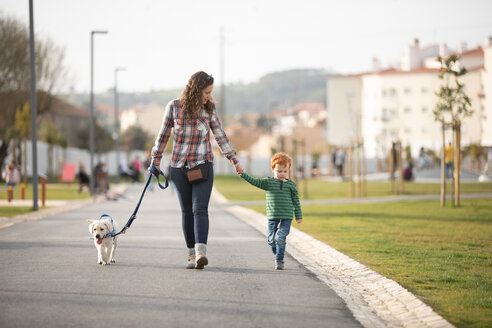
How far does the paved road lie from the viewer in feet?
20.0

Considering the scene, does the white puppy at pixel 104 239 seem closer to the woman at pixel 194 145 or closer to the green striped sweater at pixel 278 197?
the woman at pixel 194 145

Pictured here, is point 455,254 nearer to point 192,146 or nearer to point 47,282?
point 192,146

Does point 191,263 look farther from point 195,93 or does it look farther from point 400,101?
point 400,101

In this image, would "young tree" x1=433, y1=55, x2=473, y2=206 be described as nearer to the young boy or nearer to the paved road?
the paved road

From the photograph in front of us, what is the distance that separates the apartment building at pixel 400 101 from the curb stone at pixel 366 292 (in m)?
87.0

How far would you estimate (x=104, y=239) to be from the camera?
9.39 metres

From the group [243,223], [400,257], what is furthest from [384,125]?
[400,257]

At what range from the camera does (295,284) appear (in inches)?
320

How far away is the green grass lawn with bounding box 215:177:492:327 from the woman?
219 cm

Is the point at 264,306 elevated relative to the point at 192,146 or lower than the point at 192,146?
lower

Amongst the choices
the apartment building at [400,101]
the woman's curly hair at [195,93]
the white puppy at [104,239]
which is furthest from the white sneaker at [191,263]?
the apartment building at [400,101]

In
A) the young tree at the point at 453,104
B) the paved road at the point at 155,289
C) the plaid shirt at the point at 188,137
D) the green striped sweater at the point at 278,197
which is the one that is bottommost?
the paved road at the point at 155,289

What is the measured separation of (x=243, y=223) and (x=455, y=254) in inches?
296

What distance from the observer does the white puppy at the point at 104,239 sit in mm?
9315
